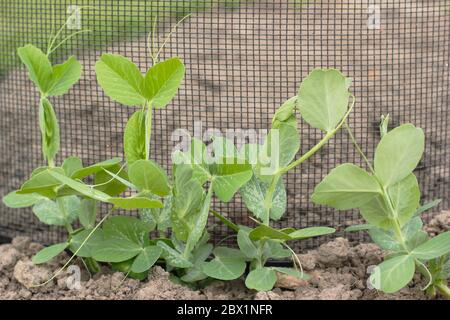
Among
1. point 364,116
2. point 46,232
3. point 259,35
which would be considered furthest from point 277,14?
point 46,232

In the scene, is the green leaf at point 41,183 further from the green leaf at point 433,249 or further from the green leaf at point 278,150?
the green leaf at point 433,249

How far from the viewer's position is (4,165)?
2.10 meters

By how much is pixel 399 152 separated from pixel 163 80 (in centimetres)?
45

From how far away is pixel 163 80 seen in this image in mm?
1532

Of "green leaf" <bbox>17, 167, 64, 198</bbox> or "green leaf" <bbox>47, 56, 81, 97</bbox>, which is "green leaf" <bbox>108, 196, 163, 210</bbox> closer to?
"green leaf" <bbox>17, 167, 64, 198</bbox>

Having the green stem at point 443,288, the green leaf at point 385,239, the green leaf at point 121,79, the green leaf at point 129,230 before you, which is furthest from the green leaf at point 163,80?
the green stem at point 443,288

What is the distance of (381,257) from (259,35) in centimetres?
53

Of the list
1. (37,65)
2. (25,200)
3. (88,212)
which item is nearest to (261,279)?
(88,212)

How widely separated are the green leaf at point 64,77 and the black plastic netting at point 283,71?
0.17 metres

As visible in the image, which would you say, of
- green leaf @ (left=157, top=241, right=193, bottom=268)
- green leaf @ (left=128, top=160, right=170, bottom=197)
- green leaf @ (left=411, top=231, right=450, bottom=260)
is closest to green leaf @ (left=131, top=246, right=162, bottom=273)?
green leaf @ (left=157, top=241, right=193, bottom=268)

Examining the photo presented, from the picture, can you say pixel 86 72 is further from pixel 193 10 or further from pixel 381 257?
pixel 381 257

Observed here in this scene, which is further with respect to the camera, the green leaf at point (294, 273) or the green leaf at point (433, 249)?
the green leaf at point (294, 273)

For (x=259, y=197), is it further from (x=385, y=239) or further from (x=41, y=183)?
(x=41, y=183)

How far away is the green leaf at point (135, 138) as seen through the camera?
5.05 feet
